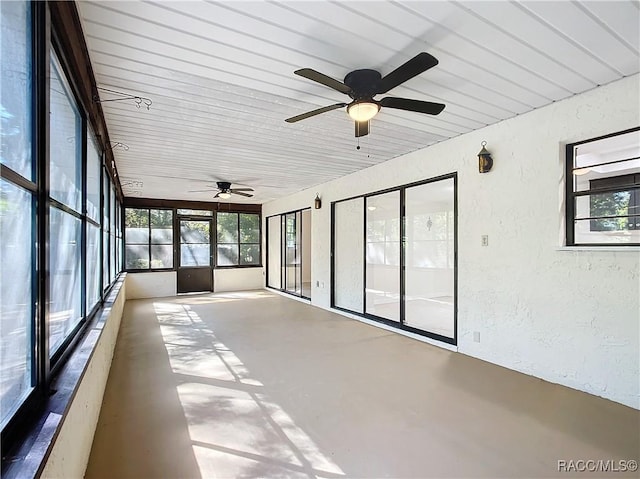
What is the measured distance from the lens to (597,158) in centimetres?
300

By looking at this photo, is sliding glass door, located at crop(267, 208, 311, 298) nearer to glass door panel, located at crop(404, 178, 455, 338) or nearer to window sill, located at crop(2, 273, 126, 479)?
glass door panel, located at crop(404, 178, 455, 338)

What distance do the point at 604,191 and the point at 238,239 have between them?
8.68 metres

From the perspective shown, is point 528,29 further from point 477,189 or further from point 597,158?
point 477,189

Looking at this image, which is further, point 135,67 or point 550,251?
point 550,251

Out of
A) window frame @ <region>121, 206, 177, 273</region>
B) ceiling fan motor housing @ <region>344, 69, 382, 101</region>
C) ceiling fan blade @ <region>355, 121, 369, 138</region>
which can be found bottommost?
window frame @ <region>121, 206, 177, 273</region>

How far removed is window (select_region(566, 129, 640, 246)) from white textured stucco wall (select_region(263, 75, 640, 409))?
12cm

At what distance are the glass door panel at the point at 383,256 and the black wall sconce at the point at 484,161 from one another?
4.99ft

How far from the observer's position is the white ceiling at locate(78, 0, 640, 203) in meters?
1.90

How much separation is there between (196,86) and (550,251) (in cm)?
349

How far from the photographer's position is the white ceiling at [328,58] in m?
1.90

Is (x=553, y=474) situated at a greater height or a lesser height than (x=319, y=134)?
lesser

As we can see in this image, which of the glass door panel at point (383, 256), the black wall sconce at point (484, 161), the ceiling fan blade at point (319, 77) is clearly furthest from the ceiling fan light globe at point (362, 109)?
the glass door panel at point (383, 256)

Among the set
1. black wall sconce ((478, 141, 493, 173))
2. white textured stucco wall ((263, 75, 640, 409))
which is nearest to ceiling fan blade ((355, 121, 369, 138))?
black wall sconce ((478, 141, 493, 173))

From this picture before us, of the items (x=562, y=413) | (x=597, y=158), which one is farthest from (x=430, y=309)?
(x=597, y=158)
